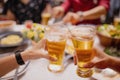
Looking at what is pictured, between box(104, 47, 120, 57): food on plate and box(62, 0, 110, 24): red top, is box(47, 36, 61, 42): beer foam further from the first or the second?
box(62, 0, 110, 24): red top

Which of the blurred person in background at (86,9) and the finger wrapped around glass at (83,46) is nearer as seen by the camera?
the finger wrapped around glass at (83,46)

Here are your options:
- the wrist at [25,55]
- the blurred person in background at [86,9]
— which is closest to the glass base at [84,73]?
the wrist at [25,55]

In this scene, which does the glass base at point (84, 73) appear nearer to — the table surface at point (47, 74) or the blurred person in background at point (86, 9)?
Answer: the table surface at point (47, 74)

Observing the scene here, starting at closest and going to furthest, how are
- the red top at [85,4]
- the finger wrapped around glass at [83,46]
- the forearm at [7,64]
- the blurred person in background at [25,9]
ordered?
1. the finger wrapped around glass at [83,46]
2. the forearm at [7,64]
3. the red top at [85,4]
4. the blurred person in background at [25,9]

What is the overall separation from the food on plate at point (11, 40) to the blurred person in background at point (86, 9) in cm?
56

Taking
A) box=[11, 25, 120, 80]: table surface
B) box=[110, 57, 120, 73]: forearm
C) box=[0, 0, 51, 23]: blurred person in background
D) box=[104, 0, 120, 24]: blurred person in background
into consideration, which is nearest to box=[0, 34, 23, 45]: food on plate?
box=[11, 25, 120, 80]: table surface

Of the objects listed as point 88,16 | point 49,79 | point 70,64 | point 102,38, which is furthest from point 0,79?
point 88,16

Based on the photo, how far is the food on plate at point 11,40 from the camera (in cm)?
132

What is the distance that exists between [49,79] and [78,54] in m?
0.21

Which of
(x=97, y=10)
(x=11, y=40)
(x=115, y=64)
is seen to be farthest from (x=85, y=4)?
(x=115, y=64)

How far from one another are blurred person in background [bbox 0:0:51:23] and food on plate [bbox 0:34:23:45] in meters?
1.01

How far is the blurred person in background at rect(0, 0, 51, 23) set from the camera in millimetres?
2367

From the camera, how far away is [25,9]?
2.38m

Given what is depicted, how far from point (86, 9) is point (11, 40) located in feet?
3.24
